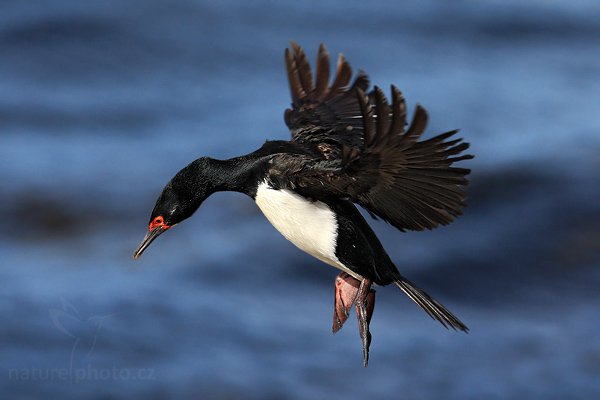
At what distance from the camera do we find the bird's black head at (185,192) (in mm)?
7051

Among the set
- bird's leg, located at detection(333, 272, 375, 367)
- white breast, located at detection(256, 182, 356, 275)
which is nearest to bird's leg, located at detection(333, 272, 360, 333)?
bird's leg, located at detection(333, 272, 375, 367)

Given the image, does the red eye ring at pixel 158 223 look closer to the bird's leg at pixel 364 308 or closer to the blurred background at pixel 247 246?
the bird's leg at pixel 364 308

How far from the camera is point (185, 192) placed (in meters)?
7.09

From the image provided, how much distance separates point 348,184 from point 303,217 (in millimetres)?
573

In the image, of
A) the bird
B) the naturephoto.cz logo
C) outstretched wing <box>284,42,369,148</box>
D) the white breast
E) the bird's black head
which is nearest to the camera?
the bird

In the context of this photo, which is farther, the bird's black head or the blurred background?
the blurred background

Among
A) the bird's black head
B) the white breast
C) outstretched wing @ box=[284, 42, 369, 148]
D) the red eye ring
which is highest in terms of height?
outstretched wing @ box=[284, 42, 369, 148]

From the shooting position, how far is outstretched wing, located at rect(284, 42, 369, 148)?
25.3 feet

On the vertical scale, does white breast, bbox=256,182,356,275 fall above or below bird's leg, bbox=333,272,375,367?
above

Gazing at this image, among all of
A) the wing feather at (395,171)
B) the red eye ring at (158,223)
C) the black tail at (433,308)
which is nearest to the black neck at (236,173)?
the wing feather at (395,171)

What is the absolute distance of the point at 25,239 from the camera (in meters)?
18.7

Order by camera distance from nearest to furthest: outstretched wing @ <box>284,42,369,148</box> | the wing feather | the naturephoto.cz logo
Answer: the wing feather
outstretched wing @ <box>284,42,369,148</box>
the naturephoto.cz logo

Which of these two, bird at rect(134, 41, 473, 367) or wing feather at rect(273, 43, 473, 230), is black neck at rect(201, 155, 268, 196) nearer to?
bird at rect(134, 41, 473, 367)

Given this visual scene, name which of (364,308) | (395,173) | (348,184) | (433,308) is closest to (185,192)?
(348,184)
